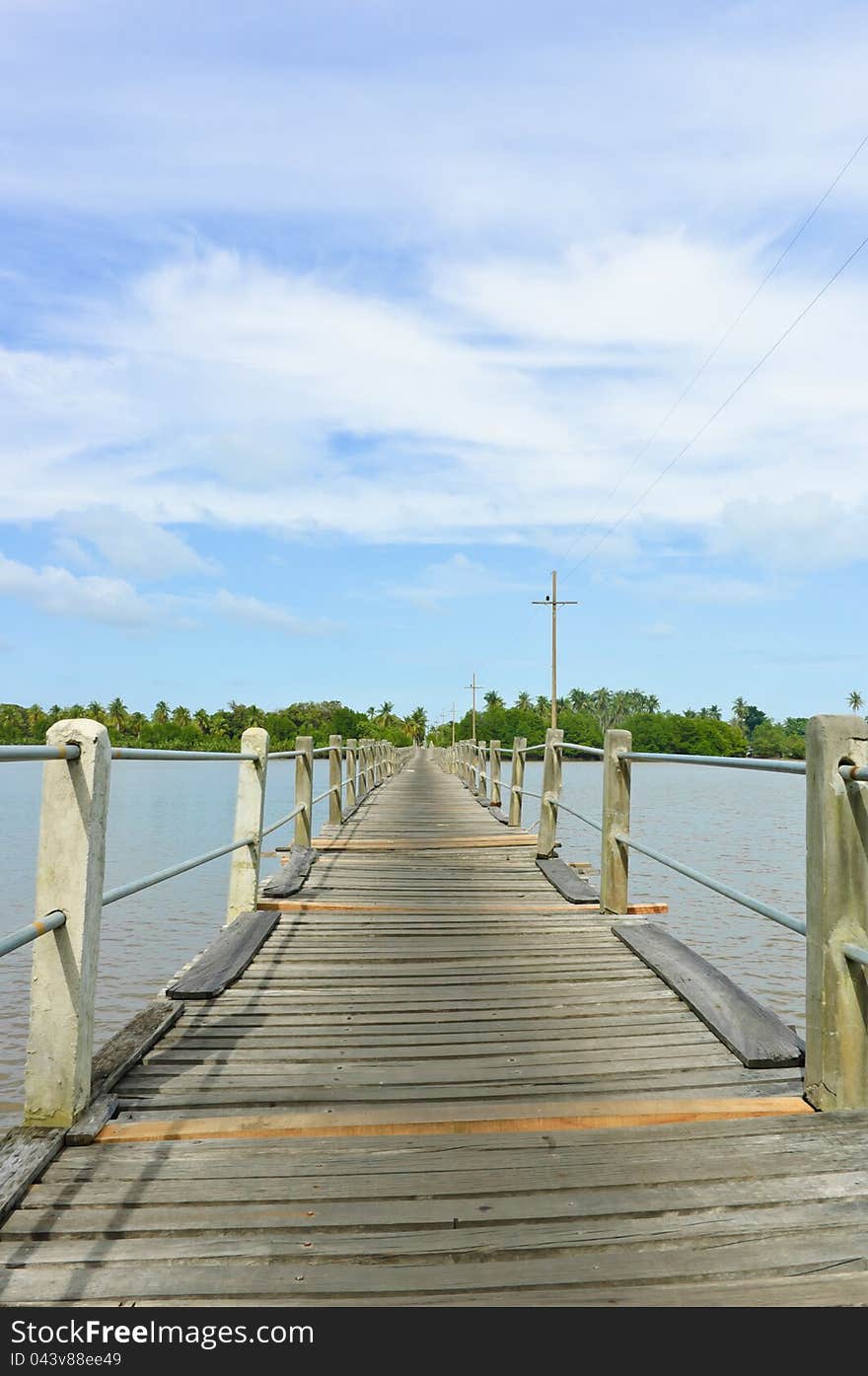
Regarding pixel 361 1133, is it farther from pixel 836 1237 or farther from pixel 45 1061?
pixel 836 1237

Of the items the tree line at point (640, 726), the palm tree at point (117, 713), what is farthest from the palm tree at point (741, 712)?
the palm tree at point (117, 713)

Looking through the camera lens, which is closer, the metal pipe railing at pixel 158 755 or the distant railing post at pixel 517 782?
the metal pipe railing at pixel 158 755

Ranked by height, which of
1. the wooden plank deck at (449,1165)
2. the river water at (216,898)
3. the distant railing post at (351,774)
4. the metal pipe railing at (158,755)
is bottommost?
the river water at (216,898)

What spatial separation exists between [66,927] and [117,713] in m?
117

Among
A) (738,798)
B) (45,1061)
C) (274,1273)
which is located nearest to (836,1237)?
(274,1273)

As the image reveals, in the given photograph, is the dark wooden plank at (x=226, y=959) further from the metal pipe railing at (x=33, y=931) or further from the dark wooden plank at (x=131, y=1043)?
the metal pipe railing at (x=33, y=931)

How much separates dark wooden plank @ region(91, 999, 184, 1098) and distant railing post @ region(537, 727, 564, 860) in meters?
4.55

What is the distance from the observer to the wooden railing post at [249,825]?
5777 millimetres

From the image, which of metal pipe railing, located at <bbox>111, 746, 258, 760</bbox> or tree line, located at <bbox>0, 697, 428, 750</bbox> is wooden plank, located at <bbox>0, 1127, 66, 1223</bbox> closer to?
metal pipe railing, located at <bbox>111, 746, 258, 760</bbox>

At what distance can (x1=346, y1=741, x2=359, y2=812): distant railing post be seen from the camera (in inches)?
569

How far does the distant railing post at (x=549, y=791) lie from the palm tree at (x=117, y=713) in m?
109

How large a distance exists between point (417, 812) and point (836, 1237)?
12.7m
